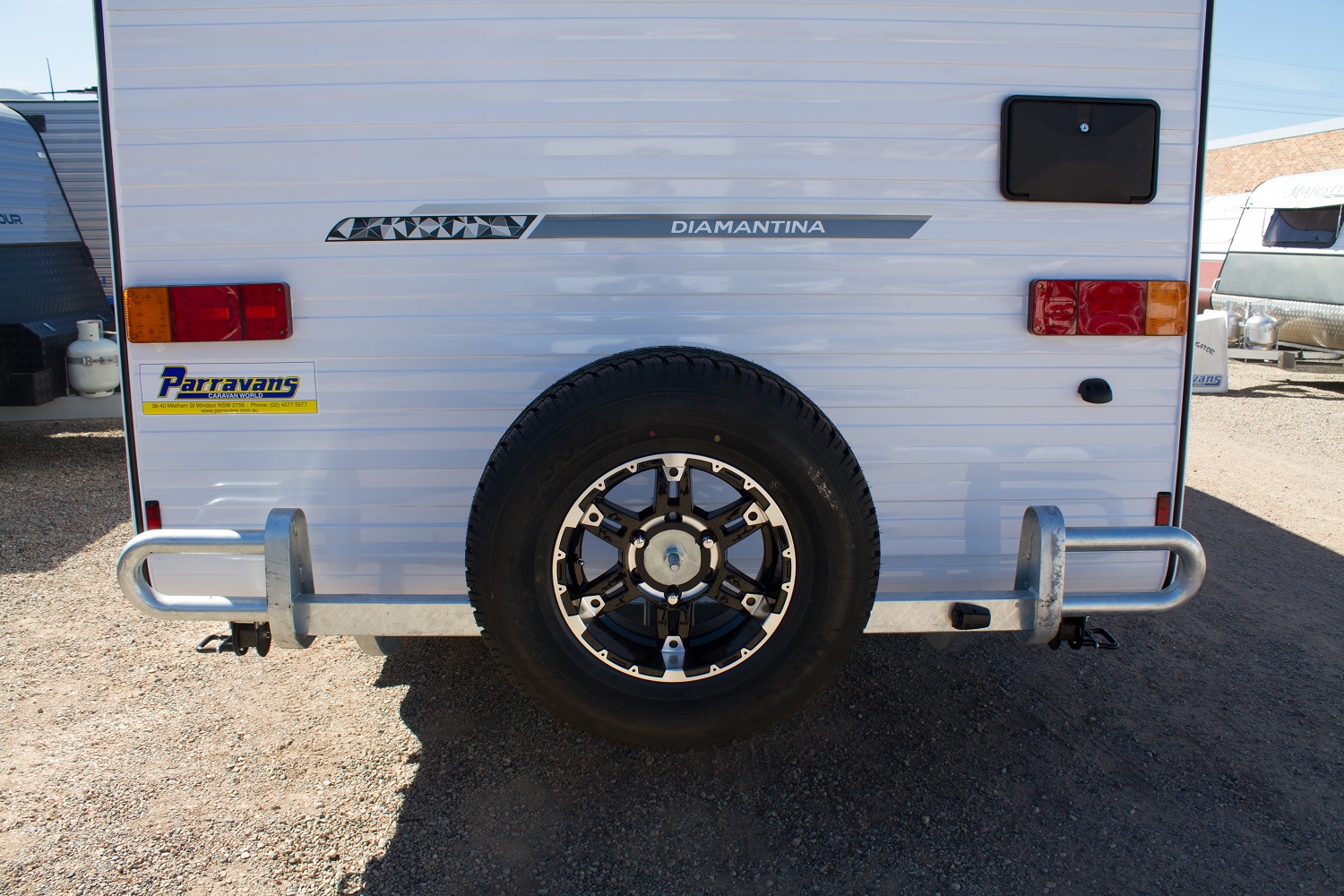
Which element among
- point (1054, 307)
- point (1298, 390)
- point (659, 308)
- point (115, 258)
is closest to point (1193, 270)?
point (1054, 307)

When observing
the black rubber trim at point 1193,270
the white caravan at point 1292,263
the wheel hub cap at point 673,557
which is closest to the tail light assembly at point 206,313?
the wheel hub cap at point 673,557

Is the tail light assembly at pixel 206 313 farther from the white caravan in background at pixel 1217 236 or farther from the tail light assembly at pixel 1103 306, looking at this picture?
the white caravan in background at pixel 1217 236

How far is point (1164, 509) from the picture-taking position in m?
2.74

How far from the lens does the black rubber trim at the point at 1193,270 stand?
101 inches

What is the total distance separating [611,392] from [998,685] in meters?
2.17

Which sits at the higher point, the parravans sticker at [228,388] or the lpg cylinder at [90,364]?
the parravans sticker at [228,388]

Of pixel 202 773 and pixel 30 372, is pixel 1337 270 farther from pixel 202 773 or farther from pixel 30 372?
pixel 30 372

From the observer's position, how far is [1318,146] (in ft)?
75.5

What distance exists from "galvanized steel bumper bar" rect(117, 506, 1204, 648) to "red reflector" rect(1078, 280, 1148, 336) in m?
0.57

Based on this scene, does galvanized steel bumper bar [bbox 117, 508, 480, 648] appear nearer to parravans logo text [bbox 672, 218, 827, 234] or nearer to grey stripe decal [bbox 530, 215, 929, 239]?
grey stripe decal [bbox 530, 215, 929, 239]

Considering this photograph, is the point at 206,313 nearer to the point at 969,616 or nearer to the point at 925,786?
the point at 969,616

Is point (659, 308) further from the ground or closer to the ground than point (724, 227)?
closer to the ground

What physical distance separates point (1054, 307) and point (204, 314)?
246 cm

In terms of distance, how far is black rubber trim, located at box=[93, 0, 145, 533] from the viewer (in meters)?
2.46
